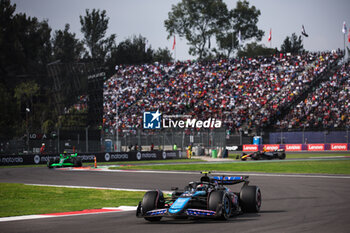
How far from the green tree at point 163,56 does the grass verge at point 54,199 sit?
96337 millimetres

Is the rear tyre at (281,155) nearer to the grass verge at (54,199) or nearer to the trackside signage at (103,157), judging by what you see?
the trackside signage at (103,157)

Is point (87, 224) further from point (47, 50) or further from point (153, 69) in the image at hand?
point (47, 50)

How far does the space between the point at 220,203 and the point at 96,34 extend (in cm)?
9796

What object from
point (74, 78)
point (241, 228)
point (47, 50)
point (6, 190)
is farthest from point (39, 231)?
point (47, 50)

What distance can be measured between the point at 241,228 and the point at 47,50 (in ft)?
350

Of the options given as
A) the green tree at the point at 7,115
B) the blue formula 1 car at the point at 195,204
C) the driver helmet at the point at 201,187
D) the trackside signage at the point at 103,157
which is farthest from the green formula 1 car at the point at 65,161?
the driver helmet at the point at 201,187

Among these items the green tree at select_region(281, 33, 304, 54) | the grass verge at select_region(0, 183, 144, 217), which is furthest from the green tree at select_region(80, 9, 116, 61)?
the grass verge at select_region(0, 183, 144, 217)

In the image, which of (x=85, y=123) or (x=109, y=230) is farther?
(x=85, y=123)

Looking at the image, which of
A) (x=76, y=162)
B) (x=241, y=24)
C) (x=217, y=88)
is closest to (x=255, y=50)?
(x=241, y=24)

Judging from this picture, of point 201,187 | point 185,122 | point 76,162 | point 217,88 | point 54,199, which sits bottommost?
point 54,199

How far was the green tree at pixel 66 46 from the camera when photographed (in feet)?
367

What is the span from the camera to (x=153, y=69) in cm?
8194

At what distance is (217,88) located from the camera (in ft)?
238

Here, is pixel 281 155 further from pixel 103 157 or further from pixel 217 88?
pixel 217 88
